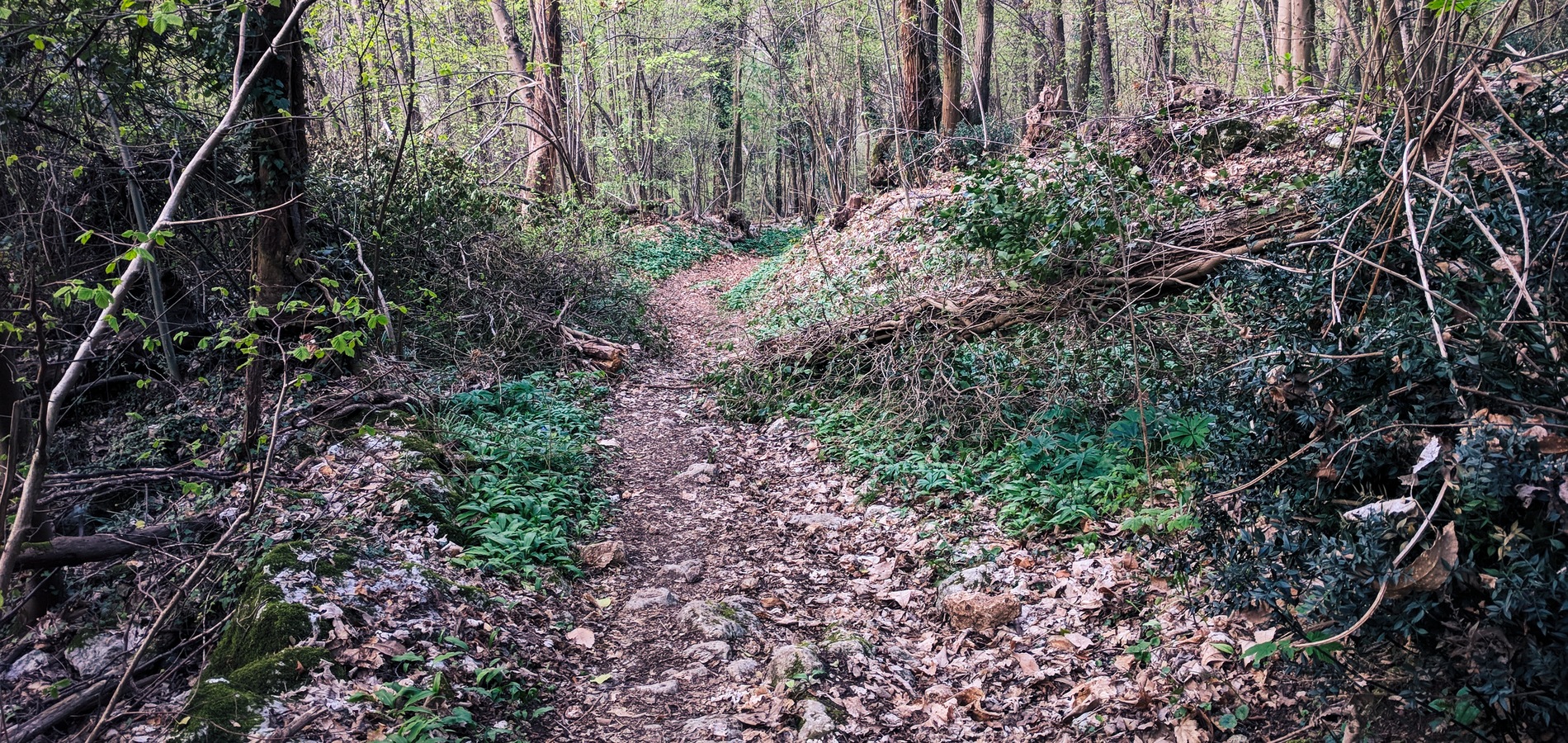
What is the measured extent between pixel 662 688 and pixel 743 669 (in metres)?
0.42

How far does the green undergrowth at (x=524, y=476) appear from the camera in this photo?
4875 mm

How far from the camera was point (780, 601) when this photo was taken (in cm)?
470

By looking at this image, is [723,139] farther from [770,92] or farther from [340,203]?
[340,203]

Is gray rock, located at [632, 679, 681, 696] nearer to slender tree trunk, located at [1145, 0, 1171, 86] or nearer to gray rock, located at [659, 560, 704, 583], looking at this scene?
gray rock, located at [659, 560, 704, 583]

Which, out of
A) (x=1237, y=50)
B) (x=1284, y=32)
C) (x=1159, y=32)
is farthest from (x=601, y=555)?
(x=1159, y=32)

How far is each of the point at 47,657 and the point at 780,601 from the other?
414cm

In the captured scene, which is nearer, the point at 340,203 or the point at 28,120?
the point at 28,120

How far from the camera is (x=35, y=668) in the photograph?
14.0 ft

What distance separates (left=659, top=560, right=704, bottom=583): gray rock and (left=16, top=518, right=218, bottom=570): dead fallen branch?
2674 mm

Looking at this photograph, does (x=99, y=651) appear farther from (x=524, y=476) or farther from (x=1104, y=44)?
(x=1104, y=44)

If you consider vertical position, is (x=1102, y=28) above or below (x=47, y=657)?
above

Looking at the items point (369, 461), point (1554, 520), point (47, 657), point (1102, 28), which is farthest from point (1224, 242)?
point (1102, 28)

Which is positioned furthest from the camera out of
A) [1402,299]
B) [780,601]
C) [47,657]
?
[780,601]

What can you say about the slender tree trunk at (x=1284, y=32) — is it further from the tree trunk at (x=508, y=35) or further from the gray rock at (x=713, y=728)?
the tree trunk at (x=508, y=35)
